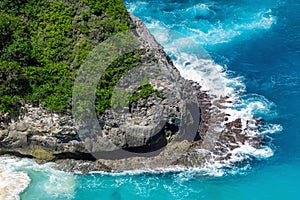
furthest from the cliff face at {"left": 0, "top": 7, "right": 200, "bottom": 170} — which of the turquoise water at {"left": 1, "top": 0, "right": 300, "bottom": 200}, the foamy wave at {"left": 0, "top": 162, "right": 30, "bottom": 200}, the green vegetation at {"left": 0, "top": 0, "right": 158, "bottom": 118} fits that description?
the foamy wave at {"left": 0, "top": 162, "right": 30, "bottom": 200}

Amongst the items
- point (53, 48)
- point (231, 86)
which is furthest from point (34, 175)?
point (231, 86)

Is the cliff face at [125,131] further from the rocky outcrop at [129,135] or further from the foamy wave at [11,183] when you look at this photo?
the foamy wave at [11,183]

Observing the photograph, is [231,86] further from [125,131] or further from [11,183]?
[11,183]

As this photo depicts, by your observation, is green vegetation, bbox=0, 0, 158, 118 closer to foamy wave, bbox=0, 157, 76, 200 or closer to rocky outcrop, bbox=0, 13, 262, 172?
rocky outcrop, bbox=0, 13, 262, 172

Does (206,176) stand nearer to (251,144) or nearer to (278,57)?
→ (251,144)

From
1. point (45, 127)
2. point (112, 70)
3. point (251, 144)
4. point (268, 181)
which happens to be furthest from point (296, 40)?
point (45, 127)

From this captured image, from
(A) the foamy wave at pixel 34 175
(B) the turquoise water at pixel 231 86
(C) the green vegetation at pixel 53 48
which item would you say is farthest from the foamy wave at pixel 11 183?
(C) the green vegetation at pixel 53 48
